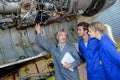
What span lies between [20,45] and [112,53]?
213 cm

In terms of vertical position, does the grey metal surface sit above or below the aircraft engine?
below

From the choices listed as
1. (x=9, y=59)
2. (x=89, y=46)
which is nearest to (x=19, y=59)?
(x=9, y=59)

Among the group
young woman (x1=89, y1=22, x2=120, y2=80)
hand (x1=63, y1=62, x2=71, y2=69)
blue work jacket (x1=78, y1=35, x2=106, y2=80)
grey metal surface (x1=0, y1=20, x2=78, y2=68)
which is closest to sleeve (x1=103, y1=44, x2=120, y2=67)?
young woman (x1=89, y1=22, x2=120, y2=80)

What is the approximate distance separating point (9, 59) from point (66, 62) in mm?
1189

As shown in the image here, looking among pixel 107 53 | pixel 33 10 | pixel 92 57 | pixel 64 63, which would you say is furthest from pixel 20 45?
pixel 107 53

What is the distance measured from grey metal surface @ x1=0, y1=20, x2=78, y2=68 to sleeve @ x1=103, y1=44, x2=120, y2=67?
1.57 metres

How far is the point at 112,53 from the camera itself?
242 cm

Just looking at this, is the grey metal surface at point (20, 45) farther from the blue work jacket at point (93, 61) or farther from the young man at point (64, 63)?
the blue work jacket at point (93, 61)

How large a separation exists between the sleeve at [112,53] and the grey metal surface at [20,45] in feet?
5.15

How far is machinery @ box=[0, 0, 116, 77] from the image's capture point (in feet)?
11.8

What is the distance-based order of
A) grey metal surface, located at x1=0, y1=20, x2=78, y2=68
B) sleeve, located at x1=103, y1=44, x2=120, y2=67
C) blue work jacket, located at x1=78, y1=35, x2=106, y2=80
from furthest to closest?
1. grey metal surface, located at x1=0, y1=20, x2=78, y2=68
2. blue work jacket, located at x1=78, y1=35, x2=106, y2=80
3. sleeve, located at x1=103, y1=44, x2=120, y2=67

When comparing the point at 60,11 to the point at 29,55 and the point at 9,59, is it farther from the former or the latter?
the point at 9,59

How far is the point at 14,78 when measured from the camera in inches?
155

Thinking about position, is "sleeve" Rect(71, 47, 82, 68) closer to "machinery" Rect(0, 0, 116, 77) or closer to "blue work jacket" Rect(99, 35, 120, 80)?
"blue work jacket" Rect(99, 35, 120, 80)
